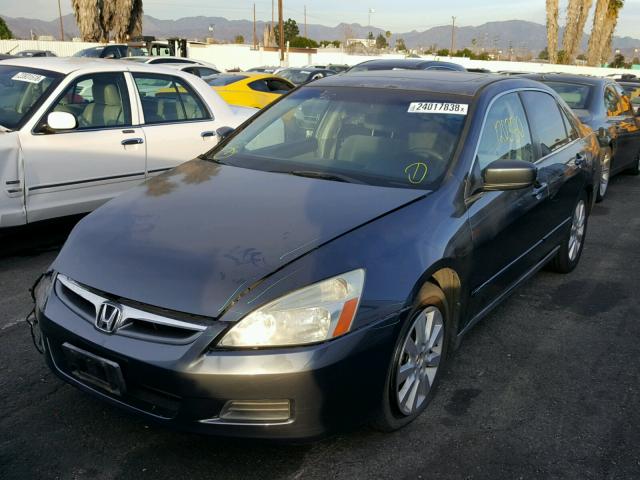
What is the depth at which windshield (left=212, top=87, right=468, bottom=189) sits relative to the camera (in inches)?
141

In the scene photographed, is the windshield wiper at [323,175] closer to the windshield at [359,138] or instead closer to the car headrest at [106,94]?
the windshield at [359,138]

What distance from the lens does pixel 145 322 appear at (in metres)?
2.55

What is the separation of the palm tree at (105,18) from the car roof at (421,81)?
28.8 meters

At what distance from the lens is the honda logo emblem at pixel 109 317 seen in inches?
102

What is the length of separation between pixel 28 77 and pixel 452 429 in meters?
4.75

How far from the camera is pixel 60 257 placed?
3.04 metres

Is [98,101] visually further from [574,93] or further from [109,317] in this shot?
[574,93]

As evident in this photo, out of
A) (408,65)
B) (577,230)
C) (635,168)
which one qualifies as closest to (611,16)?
(408,65)

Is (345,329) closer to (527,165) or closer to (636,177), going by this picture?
(527,165)

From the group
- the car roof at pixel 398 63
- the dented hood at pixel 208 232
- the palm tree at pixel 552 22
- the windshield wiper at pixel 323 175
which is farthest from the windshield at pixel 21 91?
the palm tree at pixel 552 22

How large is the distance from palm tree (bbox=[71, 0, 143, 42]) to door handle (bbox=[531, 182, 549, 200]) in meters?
29.7

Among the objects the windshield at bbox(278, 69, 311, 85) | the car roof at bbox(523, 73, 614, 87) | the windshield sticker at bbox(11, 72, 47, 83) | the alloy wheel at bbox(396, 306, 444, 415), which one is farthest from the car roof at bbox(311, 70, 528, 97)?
the windshield at bbox(278, 69, 311, 85)

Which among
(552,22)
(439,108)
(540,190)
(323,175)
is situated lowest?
(540,190)

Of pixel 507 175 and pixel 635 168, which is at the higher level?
pixel 507 175
